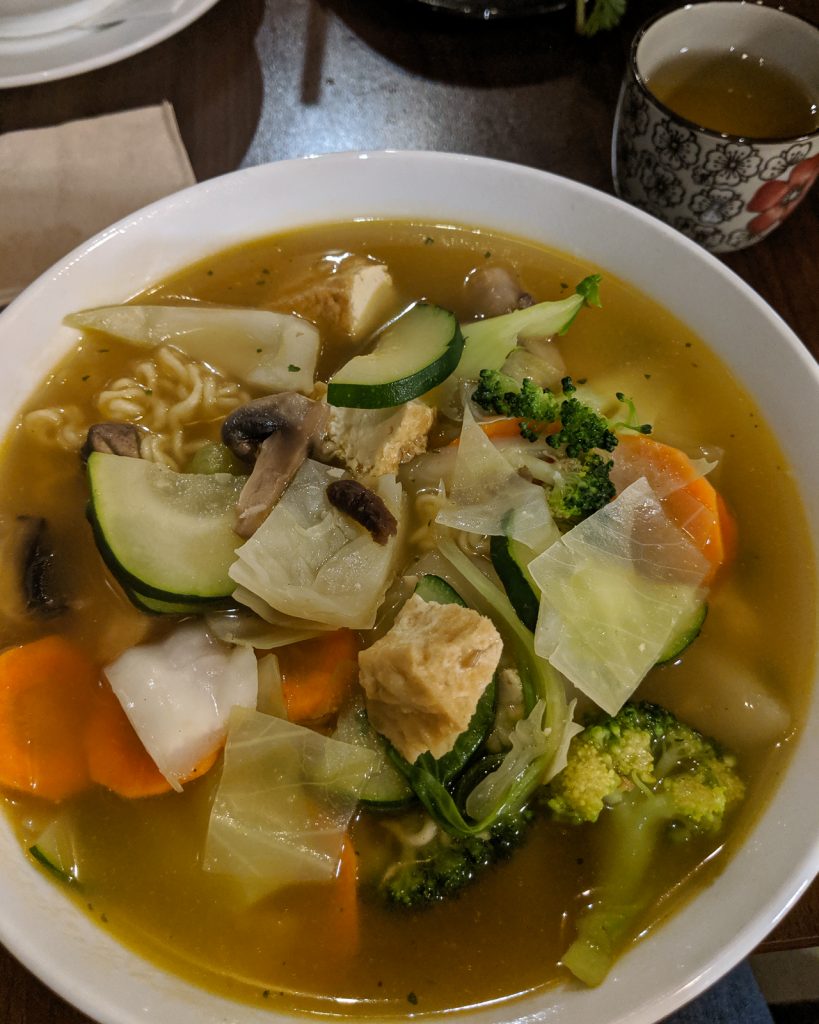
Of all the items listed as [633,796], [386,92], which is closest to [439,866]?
[633,796]

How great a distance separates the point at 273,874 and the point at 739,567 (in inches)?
44.5

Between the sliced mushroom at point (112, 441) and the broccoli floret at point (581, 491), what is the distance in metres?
0.90

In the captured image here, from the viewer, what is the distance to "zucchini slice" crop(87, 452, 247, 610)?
151 centimetres

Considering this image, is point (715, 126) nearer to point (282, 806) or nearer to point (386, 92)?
point (386, 92)

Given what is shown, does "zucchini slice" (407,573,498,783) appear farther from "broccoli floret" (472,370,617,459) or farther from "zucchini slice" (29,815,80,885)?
"zucchini slice" (29,815,80,885)

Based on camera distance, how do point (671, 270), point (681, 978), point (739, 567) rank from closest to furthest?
point (681, 978) → point (739, 567) → point (671, 270)

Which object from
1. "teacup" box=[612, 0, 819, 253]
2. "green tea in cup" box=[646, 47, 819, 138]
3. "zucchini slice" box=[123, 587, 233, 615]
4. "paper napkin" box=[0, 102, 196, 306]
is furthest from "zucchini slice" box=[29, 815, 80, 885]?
"green tea in cup" box=[646, 47, 819, 138]

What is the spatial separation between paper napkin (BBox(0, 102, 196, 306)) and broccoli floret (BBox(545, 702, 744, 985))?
1855 mm

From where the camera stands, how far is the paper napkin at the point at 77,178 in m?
2.21

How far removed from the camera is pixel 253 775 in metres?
1.44

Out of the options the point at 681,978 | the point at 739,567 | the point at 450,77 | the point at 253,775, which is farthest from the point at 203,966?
the point at 450,77

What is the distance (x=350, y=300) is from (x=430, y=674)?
1.02 m

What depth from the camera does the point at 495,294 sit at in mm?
2008

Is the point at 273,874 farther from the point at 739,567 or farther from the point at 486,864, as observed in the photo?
the point at 739,567
